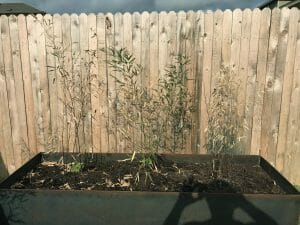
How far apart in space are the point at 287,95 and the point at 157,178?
1996 millimetres

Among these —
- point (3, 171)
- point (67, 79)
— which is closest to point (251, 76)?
point (67, 79)

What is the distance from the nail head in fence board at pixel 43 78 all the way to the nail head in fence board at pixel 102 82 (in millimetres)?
642

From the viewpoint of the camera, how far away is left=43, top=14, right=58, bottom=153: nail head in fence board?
3.56 metres

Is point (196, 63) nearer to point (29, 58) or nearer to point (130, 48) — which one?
point (130, 48)

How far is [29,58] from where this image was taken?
145 inches

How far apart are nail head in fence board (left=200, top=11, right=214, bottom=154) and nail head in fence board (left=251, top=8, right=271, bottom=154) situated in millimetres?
542

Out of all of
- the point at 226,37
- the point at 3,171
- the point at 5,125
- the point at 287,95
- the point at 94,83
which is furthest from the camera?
the point at 3,171

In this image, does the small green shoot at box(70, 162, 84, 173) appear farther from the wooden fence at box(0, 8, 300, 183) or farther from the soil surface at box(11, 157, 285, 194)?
the wooden fence at box(0, 8, 300, 183)

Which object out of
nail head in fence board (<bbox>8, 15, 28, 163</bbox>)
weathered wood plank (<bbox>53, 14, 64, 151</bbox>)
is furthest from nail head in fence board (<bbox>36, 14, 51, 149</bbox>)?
nail head in fence board (<bbox>8, 15, 28, 163</bbox>)

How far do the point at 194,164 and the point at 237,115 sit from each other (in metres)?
1.11

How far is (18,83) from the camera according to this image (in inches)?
148

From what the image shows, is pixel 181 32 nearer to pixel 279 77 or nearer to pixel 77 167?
pixel 279 77

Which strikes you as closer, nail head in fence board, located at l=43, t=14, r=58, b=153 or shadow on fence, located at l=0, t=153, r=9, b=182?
nail head in fence board, located at l=43, t=14, r=58, b=153

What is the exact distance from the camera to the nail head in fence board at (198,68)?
348 cm
